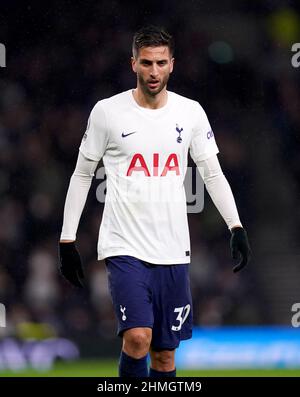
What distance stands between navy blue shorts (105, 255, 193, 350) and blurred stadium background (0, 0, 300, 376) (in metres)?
4.16

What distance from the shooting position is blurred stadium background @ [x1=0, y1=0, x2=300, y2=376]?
10883 millimetres

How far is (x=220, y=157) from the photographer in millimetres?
11805

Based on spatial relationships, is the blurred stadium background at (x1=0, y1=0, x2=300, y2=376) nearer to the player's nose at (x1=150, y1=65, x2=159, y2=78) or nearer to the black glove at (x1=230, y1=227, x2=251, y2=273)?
the black glove at (x1=230, y1=227, x2=251, y2=273)

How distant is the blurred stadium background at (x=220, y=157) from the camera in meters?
10.9

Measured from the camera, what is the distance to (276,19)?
40.7 ft

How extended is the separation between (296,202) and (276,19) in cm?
207

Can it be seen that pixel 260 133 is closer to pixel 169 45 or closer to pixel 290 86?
pixel 290 86

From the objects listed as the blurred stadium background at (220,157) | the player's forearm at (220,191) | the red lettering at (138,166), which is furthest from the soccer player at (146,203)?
the blurred stadium background at (220,157)

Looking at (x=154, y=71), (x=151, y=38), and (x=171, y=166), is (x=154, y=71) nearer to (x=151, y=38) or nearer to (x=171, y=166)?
(x=151, y=38)

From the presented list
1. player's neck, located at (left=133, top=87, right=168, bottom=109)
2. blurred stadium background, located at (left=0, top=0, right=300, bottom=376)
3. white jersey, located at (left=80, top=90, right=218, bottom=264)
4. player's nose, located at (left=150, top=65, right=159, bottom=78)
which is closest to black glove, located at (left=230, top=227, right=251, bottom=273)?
white jersey, located at (left=80, top=90, right=218, bottom=264)

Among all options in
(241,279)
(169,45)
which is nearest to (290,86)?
(241,279)

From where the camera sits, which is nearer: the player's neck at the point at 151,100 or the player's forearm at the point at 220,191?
the player's neck at the point at 151,100

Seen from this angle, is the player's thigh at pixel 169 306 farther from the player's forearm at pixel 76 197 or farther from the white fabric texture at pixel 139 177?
the player's forearm at pixel 76 197
